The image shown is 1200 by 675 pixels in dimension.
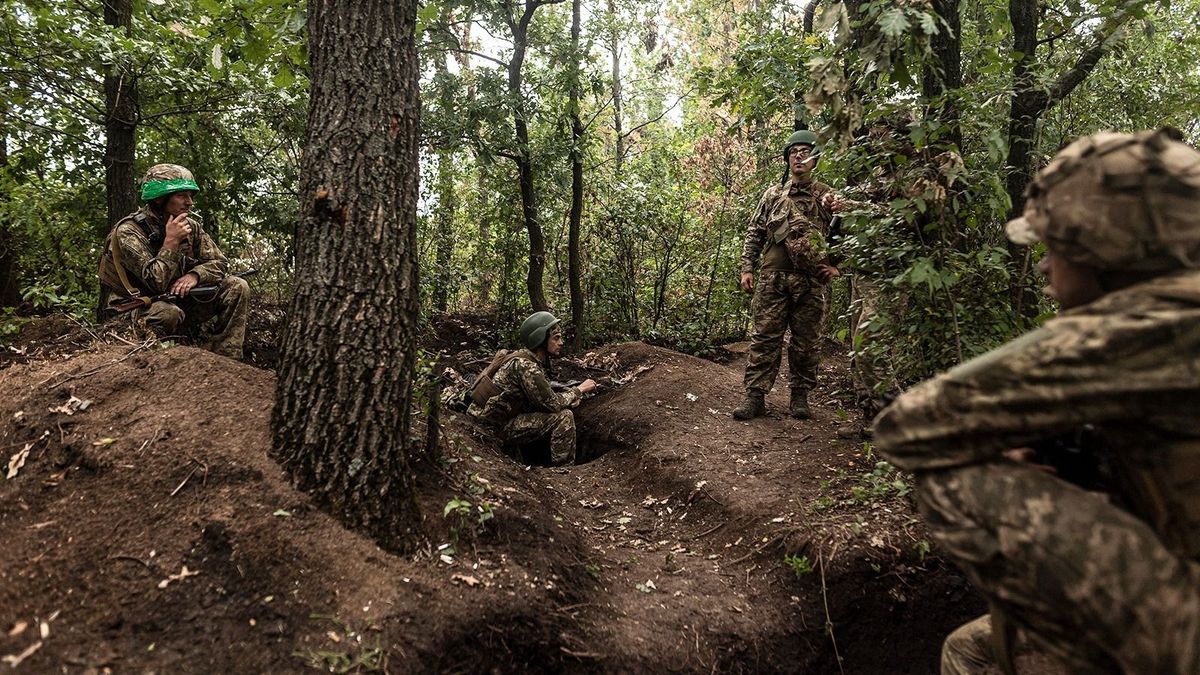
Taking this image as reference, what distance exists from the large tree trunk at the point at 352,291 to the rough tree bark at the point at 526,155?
4184 mm

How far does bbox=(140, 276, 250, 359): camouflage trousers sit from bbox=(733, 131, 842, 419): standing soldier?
14.4 feet

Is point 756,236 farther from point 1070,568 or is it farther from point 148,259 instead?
point 148,259

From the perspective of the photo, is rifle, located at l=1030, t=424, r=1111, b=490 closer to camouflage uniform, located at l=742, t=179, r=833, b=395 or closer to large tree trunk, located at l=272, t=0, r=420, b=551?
large tree trunk, located at l=272, t=0, r=420, b=551

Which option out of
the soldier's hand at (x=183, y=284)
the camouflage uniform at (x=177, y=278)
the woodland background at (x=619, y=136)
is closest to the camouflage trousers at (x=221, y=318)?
the camouflage uniform at (x=177, y=278)

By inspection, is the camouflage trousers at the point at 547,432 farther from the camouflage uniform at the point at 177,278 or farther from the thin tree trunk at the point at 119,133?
the thin tree trunk at the point at 119,133

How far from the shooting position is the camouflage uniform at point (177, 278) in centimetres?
505

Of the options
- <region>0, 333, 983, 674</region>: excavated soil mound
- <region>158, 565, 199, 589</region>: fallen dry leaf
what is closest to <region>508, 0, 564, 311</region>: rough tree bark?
<region>0, 333, 983, 674</region>: excavated soil mound

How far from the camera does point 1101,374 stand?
1688mm

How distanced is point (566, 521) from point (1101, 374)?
3.24m

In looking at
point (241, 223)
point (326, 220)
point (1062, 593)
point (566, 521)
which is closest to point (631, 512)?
point (566, 521)

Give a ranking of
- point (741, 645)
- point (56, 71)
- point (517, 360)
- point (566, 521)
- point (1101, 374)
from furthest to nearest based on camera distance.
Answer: point (517, 360), point (56, 71), point (566, 521), point (741, 645), point (1101, 374)

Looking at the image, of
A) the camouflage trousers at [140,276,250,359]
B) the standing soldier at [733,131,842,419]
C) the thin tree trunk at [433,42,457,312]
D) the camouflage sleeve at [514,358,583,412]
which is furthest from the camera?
the thin tree trunk at [433,42,457,312]

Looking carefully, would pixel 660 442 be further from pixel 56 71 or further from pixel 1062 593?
pixel 56 71

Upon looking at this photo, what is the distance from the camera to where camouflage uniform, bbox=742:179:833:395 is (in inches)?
230
